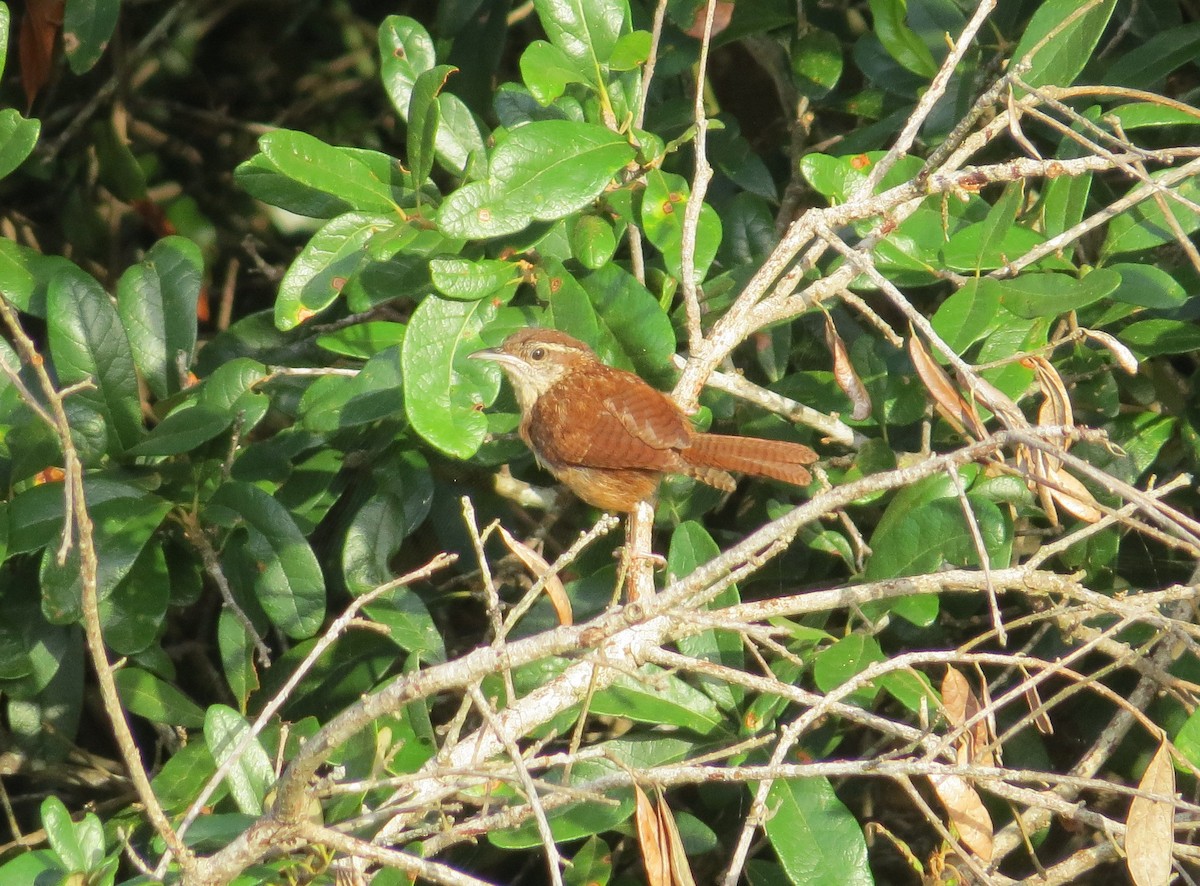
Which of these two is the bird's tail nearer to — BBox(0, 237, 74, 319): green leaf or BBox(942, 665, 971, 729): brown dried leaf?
BBox(942, 665, 971, 729): brown dried leaf

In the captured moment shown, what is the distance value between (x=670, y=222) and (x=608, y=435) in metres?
1.06

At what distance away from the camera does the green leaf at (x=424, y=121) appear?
297 centimetres

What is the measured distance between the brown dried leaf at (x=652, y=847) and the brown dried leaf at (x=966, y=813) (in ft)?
2.04

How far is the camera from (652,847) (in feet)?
7.97

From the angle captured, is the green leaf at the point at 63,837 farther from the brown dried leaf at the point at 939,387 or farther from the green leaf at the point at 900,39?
the green leaf at the point at 900,39

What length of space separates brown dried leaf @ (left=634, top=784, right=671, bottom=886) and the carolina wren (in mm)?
1199

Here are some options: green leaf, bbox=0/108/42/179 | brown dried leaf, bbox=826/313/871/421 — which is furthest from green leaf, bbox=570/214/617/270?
green leaf, bbox=0/108/42/179

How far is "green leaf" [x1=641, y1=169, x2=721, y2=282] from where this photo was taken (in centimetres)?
322

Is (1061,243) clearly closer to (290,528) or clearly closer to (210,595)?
(290,528)

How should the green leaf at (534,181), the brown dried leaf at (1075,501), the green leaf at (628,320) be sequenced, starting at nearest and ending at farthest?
the brown dried leaf at (1075,501) < the green leaf at (534,181) < the green leaf at (628,320)

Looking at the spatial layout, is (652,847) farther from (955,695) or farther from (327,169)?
(327,169)

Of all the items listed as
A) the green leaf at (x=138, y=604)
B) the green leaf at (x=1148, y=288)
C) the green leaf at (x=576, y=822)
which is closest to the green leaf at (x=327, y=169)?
the green leaf at (x=138, y=604)

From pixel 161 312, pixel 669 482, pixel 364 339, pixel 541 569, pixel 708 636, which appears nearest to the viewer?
pixel 541 569

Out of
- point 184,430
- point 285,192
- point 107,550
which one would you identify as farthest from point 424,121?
point 107,550
